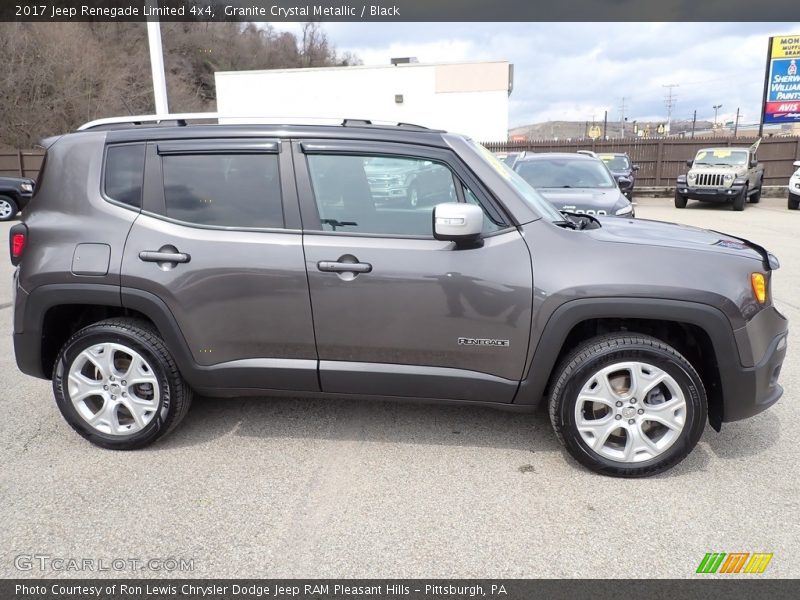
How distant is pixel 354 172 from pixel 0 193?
1581 centimetres

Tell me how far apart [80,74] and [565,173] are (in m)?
33.2

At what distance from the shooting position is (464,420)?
372cm

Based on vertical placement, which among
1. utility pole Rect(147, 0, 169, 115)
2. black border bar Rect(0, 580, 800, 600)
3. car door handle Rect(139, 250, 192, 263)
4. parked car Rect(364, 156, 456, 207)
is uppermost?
utility pole Rect(147, 0, 169, 115)

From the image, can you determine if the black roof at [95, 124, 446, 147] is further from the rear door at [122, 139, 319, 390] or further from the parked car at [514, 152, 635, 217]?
the parked car at [514, 152, 635, 217]

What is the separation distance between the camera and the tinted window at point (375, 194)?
3104mm

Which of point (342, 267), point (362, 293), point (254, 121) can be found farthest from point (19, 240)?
point (362, 293)

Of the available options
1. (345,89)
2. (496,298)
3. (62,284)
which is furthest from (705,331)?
(345,89)

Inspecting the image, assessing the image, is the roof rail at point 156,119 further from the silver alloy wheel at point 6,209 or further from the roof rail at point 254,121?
the silver alloy wheel at point 6,209

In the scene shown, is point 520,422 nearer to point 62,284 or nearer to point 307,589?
point 307,589

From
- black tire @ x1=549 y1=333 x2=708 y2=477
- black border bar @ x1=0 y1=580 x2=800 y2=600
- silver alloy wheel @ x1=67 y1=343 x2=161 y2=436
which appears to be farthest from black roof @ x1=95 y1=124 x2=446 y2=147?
black border bar @ x1=0 y1=580 x2=800 y2=600

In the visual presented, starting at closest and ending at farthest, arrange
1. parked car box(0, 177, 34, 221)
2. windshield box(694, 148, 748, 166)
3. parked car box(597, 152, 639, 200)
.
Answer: parked car box(0, 177, 34, 221) → parked car box(597, 152, 639, 200) → windshield box(694, 148, 748, 166)

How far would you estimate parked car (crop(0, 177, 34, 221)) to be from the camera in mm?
15042

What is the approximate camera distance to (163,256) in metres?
3.13

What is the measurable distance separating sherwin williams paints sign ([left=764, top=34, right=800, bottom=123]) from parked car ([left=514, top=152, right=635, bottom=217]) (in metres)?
18.1
